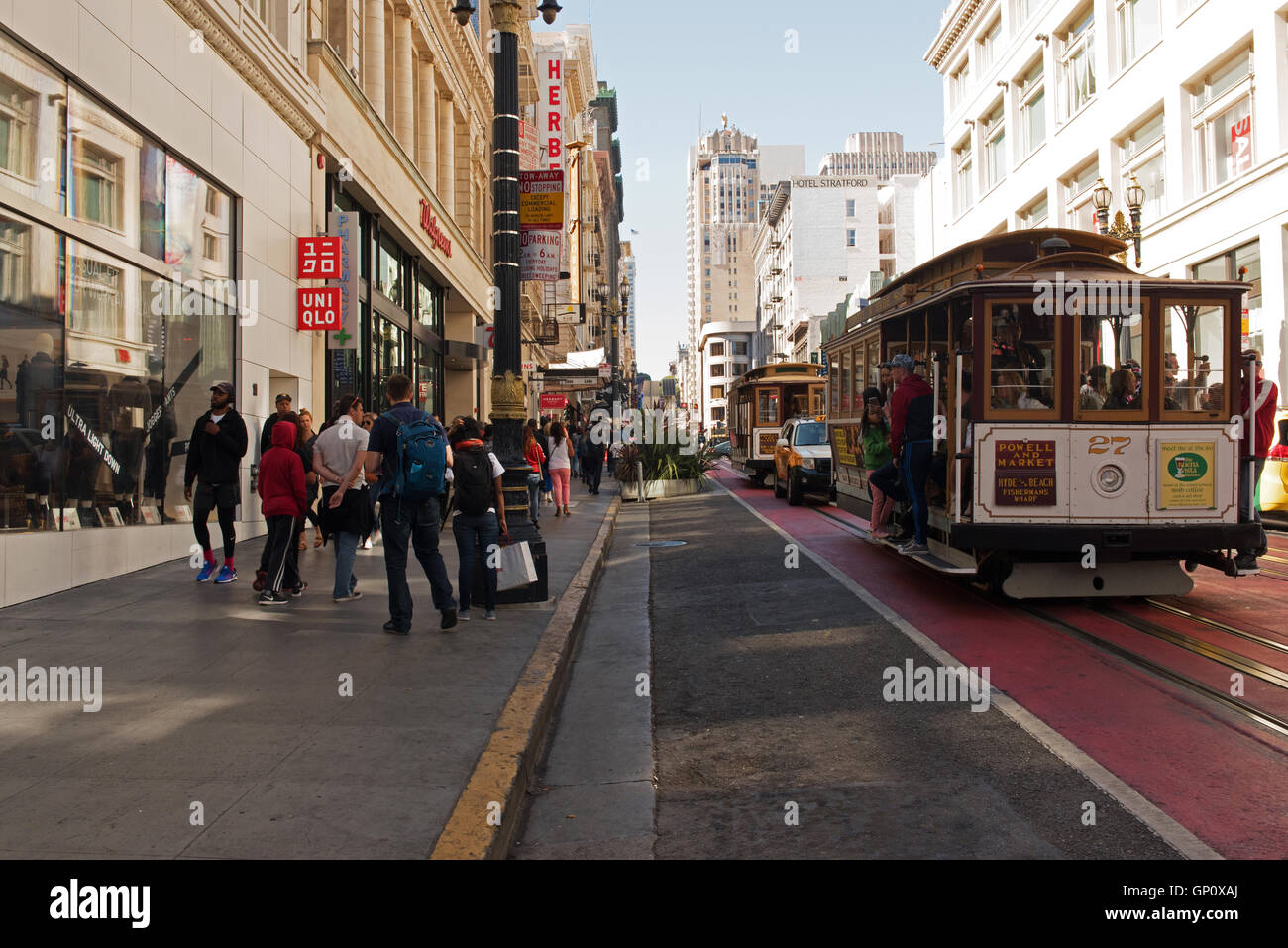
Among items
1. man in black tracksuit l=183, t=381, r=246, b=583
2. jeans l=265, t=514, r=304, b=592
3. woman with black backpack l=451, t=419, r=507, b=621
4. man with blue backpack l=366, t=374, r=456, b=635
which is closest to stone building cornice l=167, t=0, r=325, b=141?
man in black tracksuit l=183, t=381, r=246, b=583

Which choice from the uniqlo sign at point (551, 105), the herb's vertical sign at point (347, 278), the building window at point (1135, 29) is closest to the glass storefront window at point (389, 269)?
the herb's vertical sign at point (347, 278)

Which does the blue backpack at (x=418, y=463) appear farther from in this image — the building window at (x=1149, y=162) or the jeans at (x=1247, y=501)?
the building window at (x=1149, y=162)

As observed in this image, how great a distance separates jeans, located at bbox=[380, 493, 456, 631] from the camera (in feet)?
25.6

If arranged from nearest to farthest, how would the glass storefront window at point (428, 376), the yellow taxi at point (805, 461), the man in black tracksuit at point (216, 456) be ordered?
the man in black tracksuit at point (216, 456), the yellow taxi at point (805, 461), the glass storefront window at point (428, 376)

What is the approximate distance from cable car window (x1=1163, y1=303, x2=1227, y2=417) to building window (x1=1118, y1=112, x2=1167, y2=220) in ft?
70.0

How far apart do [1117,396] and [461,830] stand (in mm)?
7030

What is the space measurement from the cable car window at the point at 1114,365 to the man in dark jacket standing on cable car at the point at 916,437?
1.49 m

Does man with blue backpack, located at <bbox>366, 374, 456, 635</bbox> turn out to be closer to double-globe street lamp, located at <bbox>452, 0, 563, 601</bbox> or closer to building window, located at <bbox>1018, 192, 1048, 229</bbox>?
double-globe street lamp, located at <bbox>452, 0, 563, 601</bbox>

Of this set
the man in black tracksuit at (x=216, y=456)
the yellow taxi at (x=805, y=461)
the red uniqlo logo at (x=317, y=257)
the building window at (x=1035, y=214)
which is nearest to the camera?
the man in black tracksuit at (x=216, y=456)

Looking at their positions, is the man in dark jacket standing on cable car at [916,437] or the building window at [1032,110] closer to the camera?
the man in dark jacket standing on cable car at [916,437]

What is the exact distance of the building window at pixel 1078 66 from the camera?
107ft

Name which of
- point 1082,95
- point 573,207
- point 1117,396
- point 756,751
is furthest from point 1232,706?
point 573,207

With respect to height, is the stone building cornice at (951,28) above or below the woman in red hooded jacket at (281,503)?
above

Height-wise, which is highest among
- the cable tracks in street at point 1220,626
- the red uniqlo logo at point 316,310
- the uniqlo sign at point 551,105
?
the uniqlo sign at point 551,105
